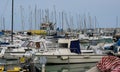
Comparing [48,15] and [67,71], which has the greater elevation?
[48,15]

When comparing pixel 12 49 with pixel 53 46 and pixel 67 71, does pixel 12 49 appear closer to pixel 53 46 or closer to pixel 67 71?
pixel 53 46

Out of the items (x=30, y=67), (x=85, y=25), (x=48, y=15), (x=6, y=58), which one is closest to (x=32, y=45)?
(x=6, y=58)

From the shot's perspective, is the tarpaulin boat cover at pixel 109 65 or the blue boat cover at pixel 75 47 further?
the blue boat cover at pixel 75 47

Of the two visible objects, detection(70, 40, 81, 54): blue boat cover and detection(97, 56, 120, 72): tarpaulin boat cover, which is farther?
detection(70, 40, 81, 54): blue boat cover

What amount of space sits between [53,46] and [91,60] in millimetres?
4504

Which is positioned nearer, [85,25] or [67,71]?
[67,71]

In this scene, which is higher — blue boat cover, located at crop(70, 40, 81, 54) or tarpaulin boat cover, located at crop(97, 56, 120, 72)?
tarpaulin boat cover, located at crop(97, 56, 120, 72)

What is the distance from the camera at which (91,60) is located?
31.3m

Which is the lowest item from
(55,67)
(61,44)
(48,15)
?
(55,67)

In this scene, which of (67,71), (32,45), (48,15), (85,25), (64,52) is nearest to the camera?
(67,71)

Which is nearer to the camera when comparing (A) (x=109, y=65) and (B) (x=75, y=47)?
(A) (x=109, y=65)

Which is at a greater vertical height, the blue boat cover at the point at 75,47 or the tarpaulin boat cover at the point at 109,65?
the tarpaulin boat cover at the point at 109,65

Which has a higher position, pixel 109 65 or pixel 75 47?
pixel 109 65

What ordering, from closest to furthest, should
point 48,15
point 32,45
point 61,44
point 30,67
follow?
point 30,67
point 61,44
point 32,45
point 48,15
